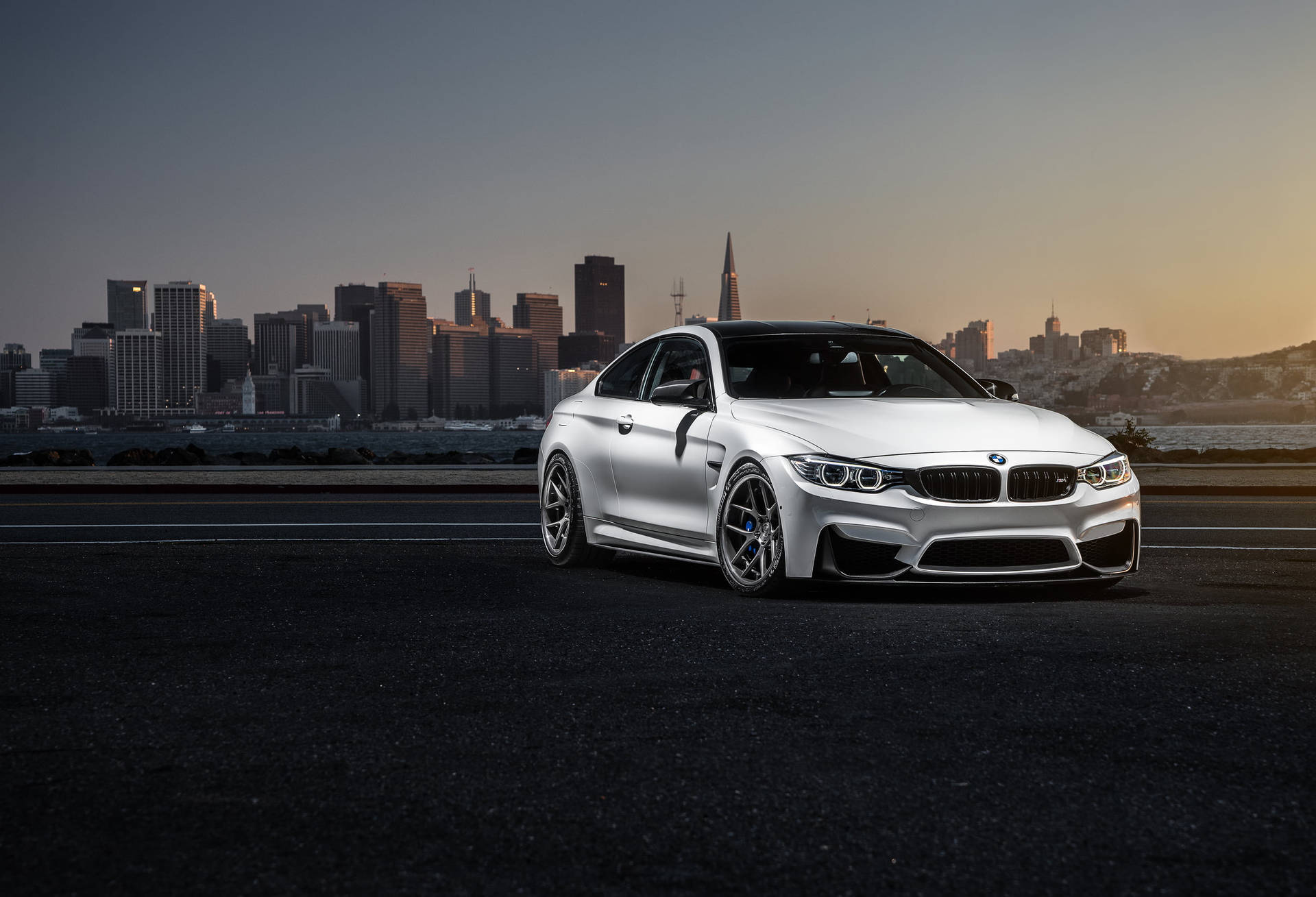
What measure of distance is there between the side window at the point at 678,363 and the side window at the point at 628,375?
93 mm

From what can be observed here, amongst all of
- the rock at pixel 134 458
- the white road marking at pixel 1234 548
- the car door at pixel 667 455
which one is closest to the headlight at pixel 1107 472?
the car door at pixel 667 455

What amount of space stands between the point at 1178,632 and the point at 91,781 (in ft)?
15.0

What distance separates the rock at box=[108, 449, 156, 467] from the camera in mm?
32094

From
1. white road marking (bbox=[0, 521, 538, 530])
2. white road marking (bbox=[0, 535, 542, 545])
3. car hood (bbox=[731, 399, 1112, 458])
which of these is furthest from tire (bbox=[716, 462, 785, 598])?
white road marking (bbox=[0, 521, 538, 530])

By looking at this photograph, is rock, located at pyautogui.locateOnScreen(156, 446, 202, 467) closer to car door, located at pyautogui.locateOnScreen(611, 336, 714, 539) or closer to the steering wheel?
car door, located at pyautogui.locateOnScreen(611, 336, 714, 539)

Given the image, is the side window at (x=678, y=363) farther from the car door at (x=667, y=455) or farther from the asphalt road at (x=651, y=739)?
the asphalt road at (x=651, y=739)

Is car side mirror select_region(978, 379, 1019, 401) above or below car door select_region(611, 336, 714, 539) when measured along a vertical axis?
above

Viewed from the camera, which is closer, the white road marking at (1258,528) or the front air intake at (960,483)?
the front air intake at (960,483)

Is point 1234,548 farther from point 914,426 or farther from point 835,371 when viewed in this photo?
point 914,426

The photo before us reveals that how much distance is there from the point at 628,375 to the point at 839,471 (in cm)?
256

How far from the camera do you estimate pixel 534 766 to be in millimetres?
3988

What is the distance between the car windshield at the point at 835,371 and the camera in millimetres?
8352

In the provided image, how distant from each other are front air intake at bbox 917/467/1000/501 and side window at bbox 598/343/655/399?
251cm

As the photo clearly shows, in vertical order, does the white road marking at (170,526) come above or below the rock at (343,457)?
above
